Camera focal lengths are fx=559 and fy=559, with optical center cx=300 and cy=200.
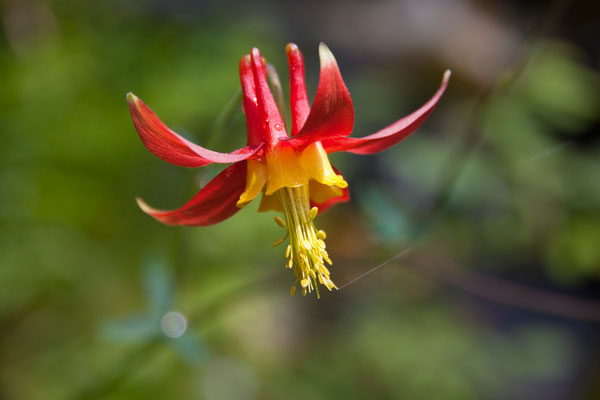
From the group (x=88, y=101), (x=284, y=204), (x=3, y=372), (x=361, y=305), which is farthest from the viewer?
(x=361, y=305)

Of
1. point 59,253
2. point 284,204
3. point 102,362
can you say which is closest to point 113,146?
point 59,253

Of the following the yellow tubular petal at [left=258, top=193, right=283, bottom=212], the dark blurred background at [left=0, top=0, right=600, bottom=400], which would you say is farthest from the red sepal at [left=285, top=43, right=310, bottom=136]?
the dark blurred background at [left=0, top=0, right=600, bottom=400]

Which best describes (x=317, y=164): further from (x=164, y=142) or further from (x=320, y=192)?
(x=164, y=142)

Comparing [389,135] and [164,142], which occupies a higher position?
[164,142]

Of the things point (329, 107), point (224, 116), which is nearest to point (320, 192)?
point (224, 116)

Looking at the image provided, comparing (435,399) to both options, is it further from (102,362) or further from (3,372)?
(3,372)

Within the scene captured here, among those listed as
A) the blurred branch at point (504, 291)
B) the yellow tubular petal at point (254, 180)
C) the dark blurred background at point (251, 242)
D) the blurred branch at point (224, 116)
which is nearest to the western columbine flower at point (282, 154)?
the yellow tubular petal at point (254, 180)

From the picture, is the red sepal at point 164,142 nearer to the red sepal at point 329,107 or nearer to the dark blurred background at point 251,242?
the red sepal at point 329,107
